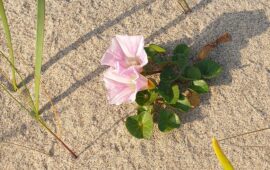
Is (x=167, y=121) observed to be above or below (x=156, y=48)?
below

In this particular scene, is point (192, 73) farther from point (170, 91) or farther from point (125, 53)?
point (125, 53)

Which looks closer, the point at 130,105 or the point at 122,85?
the point at 122,85

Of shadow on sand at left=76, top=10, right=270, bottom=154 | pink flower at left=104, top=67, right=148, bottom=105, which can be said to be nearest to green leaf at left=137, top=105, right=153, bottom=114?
pink flower at left=104, top=67, right=148, bottom=105

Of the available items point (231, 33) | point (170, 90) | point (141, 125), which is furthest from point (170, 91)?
point (231, 33)

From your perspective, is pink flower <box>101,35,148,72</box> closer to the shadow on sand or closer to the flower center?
the flower center

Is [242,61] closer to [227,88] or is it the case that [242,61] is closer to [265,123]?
[227,88]
